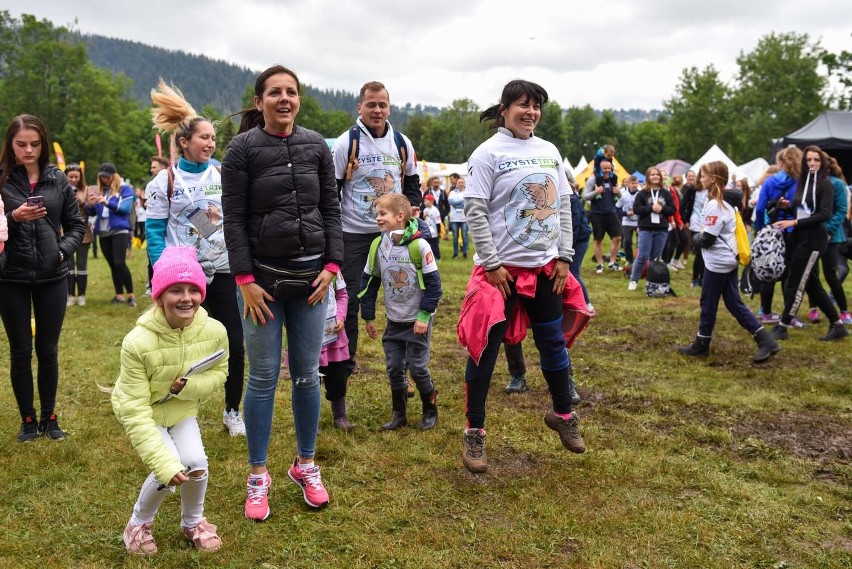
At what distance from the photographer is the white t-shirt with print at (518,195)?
3.93 m

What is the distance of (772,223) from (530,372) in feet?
13.1

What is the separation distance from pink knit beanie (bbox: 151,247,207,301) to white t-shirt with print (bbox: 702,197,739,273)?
5.50 metres

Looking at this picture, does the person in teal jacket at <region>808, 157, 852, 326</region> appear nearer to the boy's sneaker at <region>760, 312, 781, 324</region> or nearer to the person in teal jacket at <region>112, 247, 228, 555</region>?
the boy's sneaker at <region>760, 312, 781, 324</region>

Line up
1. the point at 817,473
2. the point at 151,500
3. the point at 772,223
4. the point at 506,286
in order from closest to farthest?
the point at 151,500 → the point at 506,286 → the point at 817,473 → the point at 772,223

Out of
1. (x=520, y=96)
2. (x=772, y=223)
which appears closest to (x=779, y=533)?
(x=520, y=96)

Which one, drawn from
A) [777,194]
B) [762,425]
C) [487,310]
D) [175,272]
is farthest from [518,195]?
[777,194]

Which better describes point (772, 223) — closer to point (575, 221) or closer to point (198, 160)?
point (575, 221)

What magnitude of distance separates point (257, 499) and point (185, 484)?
20.0 inches

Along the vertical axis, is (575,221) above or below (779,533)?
above

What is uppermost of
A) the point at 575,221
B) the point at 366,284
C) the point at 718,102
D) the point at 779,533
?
the point at 718,102

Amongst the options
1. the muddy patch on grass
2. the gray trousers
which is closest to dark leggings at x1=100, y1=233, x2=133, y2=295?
the gray trousers

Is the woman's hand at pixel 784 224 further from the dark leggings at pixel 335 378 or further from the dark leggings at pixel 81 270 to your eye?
the dark leggings at pixel 81 270

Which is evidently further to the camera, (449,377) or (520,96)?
(449,377)

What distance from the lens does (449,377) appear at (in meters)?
6.48
